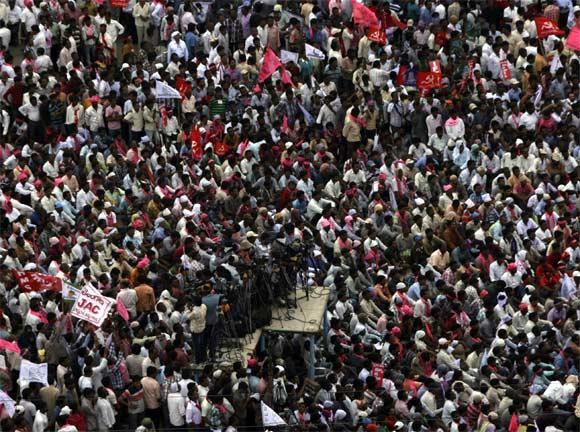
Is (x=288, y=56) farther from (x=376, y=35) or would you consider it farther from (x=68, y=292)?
(x=68, y=292)

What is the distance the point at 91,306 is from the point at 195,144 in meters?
8.01

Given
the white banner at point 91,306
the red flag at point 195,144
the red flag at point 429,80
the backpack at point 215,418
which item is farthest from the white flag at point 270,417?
the red flag at point 429,80

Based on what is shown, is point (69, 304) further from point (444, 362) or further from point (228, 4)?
point (228, 4)

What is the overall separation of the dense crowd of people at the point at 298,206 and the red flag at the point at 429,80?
91 mm

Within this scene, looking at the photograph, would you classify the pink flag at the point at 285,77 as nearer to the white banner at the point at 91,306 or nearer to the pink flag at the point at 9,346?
the white banner at the point at 91,306

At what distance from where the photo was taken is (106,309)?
33125 mm

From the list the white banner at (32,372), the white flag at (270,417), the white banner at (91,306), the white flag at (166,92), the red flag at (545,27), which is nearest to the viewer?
the white flag at (270,417)

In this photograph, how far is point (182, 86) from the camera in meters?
41.8

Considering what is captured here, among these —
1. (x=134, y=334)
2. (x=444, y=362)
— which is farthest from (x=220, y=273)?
(x=444, y=362)

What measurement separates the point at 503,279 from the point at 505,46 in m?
8.13

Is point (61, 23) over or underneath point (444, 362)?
over

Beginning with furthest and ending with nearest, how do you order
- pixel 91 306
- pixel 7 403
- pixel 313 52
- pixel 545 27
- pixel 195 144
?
pixel 545 27 < pixel 313 52 < pixel 195 144 < pixel 91 306 < pixel 7 403

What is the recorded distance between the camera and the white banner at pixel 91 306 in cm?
3303

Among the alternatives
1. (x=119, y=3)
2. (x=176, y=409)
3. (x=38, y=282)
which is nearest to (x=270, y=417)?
(x=176, y=409)
